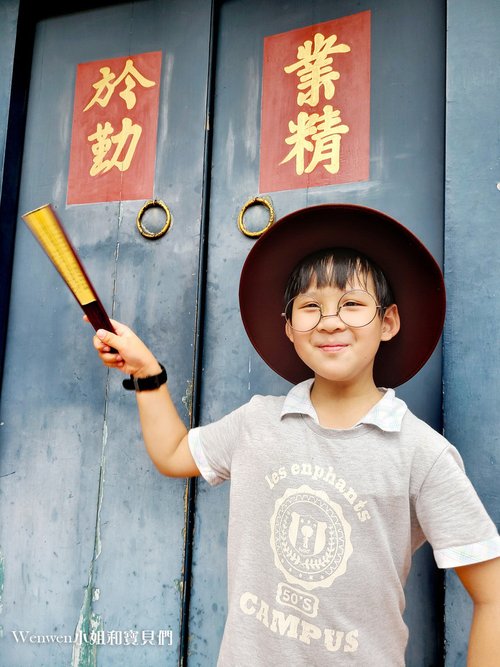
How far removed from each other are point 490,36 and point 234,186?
33.2 inches

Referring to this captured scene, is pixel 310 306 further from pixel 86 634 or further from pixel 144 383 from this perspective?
pixel 86 634

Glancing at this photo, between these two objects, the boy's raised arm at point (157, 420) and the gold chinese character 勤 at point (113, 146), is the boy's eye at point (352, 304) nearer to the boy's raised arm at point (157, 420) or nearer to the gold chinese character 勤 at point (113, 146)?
the boy's raised arm at point (157, 420)

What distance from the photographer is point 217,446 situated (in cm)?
123

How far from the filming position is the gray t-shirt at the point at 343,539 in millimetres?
988

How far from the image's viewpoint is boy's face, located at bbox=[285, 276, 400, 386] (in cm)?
109

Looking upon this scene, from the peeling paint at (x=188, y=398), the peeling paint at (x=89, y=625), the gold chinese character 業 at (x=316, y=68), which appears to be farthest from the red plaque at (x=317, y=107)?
the peeling paint at (x=89, y=625)


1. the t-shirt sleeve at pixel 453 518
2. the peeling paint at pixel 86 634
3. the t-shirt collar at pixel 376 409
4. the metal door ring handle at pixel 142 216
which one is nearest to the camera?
the t-shirt sleeve at pixel 453 518

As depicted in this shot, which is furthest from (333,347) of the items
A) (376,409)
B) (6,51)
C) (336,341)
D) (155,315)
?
(6,51)

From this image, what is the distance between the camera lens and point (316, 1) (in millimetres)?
1776

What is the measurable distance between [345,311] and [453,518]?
434mm

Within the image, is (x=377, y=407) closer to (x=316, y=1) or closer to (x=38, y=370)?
(x=38, y=370)

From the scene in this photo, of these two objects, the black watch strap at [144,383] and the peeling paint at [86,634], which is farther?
the peeling paint at [86,634]

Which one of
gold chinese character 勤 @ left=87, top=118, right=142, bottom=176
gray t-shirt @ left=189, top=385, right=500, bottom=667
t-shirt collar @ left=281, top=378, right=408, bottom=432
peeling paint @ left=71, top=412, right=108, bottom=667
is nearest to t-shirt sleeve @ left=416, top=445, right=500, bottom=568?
gray t-shirt @ left=189, top=385, right=500, bottom=667

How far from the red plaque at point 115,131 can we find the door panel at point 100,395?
0.04m
